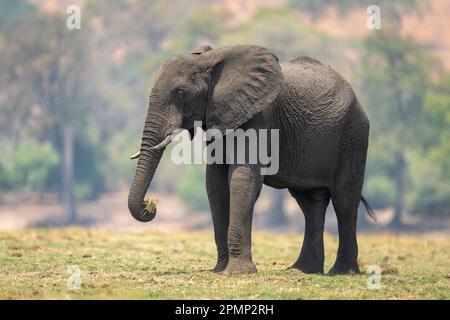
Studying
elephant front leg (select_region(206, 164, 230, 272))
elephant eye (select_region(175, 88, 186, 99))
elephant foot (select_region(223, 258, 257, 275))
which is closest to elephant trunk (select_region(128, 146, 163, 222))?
elephant eye (select_region(175, 88, 186, 99))

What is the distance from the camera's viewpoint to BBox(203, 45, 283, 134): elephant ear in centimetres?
1667

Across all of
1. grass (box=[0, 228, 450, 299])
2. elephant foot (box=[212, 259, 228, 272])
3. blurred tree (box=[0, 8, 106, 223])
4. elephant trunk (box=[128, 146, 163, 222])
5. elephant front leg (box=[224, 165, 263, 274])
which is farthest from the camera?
blurred tree (box=[0, 8, 106, 223])

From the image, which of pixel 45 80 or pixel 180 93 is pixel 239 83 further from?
pixel 45 80

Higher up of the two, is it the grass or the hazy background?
the hazy background

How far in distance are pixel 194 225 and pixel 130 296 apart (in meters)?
47.8

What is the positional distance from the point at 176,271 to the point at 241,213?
1.64 meters

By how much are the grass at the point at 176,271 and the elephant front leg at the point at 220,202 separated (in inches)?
17.7

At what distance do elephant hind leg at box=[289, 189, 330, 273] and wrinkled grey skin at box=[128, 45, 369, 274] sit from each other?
0.01m

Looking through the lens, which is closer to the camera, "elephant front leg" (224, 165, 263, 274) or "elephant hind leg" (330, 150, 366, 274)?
"elephant front leg" (224, 165, 263, 274)

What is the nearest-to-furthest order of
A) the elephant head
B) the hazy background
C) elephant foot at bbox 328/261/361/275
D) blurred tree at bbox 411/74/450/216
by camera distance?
the elephant head → elephant foot at bbox 328/261/361/275 → blurred tree at bbox 411/74/450/216 → the hazy background

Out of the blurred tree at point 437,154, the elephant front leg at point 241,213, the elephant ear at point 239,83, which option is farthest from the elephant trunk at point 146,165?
the blurred tree at point 437,154

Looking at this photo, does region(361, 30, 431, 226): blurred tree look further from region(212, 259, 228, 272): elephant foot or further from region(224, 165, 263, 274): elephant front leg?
region(224, 165, 263, 274): elephant front leg
